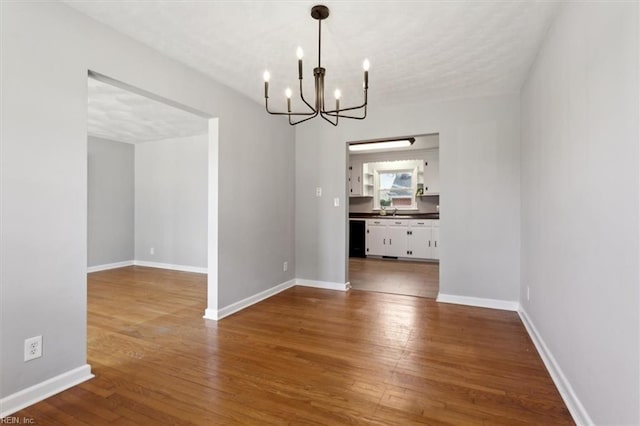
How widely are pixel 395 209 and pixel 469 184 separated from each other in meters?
3.83

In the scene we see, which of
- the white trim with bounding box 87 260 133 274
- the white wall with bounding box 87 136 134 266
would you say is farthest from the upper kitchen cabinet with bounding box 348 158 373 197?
the white trim with bounding box 87 260 133 274

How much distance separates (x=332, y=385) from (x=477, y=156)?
2.92 metres

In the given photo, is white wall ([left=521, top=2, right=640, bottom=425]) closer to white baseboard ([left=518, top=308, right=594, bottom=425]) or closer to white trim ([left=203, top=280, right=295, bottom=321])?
white baseboard ([left=518, top=308, right=594, bottom=425])

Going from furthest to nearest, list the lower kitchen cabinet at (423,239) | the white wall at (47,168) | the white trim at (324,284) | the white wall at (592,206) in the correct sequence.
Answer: the lower kitchen cabinet at (423,239), the white trim at (324,284), the white wall at (47,168), the white wall at (592,206)

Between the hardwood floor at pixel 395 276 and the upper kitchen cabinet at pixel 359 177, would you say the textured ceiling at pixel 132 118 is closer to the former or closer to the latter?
the hardwood floor at pixel 395 276

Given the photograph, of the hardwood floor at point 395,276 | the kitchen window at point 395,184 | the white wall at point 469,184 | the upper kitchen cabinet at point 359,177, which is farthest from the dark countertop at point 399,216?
the white wall at point 469,184

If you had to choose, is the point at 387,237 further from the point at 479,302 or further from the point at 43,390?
the point at 43,390

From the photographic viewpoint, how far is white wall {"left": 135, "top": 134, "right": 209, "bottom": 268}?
18.6 feet

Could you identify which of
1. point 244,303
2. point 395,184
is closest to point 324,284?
point 244,303

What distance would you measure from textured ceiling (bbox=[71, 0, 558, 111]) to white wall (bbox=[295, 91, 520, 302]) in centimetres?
50

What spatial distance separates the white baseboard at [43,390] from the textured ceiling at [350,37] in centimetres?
231

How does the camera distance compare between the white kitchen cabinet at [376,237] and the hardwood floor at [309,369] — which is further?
the white kitchen cabinet at [376,237]

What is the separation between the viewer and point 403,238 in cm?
667

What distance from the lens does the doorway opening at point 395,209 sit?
616 cm
